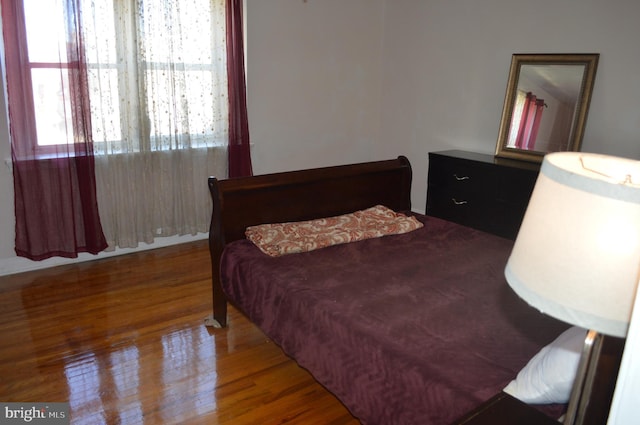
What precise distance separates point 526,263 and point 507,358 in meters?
0.96

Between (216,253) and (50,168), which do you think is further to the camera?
(50,168)

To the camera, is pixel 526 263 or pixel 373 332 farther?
pixel 373 332

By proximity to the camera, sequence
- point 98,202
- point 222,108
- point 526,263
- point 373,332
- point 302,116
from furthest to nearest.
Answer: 1. point 302,116
2. point 222,108
3. point 98,202
4. point 373,332
5. point 526,263

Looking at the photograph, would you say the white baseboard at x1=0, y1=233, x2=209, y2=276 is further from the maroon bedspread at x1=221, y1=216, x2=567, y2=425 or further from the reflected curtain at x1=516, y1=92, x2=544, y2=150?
the reflected curtain at x1=516, y1=92, x2=544, y2=150

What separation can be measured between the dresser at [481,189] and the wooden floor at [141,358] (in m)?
2.02

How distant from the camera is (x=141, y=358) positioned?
8.43 feet

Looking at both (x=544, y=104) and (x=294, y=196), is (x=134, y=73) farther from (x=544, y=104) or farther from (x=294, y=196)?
(x=544, y=104)

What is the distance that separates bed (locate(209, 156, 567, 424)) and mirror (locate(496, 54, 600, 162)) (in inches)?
46.7

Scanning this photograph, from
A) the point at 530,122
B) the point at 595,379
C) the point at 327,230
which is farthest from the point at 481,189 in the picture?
the point at 595,379

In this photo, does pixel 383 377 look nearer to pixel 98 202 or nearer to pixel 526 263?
pixel 526 263

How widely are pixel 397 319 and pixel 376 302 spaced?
16 cm

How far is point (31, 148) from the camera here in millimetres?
3332

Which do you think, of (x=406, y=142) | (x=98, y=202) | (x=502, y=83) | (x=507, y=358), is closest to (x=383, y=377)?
(x=507, y=358)

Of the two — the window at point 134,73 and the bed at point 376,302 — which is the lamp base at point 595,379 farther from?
the window at point 134,73
